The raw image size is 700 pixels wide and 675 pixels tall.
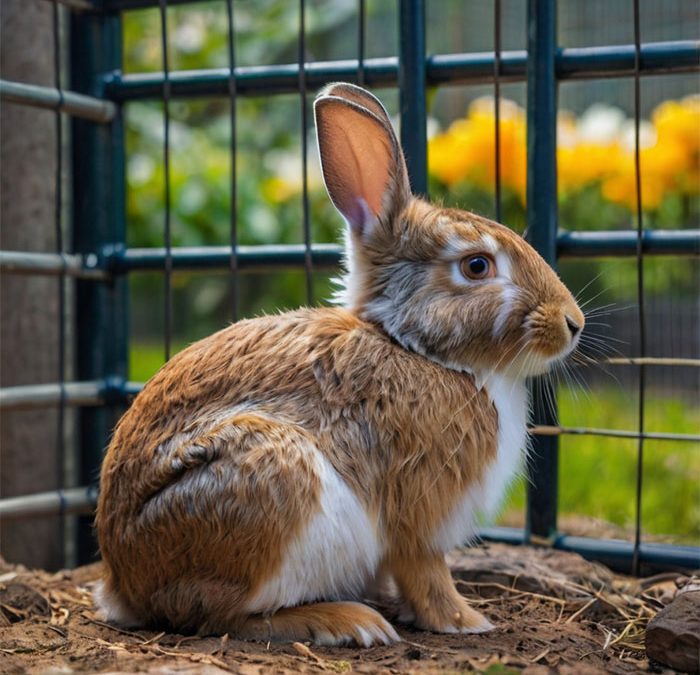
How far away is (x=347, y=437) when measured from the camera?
2473 mm

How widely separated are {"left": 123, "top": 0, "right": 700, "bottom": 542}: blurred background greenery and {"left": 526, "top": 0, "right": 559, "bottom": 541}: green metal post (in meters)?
0.77

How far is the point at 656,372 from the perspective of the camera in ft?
19.3

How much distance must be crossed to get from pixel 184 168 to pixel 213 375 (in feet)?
15.7

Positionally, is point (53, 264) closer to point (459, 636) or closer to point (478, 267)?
point (478, 267)

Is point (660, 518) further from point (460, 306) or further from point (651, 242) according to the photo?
point (460, 306)

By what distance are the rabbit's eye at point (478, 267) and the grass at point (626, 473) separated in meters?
1.28

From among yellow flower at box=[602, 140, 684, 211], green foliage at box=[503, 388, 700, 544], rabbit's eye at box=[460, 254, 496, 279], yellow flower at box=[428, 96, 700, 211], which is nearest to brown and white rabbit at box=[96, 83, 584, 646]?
rabbit's eye at box=[460, 254, 496, 279]

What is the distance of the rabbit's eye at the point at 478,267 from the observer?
8.45 feet

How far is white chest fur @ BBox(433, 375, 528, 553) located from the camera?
2516 millimetres

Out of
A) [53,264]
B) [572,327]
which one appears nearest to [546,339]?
[572,327]

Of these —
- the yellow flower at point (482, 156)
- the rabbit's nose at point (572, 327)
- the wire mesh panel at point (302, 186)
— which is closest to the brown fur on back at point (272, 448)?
the rabbit's nose at point (572, 327)

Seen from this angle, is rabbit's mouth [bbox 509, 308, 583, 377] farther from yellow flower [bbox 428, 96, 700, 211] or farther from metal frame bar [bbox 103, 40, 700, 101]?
yellow flower [bbox 428, 96, 700, 211]

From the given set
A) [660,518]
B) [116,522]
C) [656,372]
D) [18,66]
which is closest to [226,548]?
[116,522]

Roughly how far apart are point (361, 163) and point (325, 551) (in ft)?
3.15
